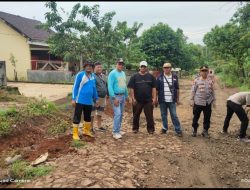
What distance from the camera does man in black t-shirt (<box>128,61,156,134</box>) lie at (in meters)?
8.14

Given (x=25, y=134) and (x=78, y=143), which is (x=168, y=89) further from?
(x=25, y=134)

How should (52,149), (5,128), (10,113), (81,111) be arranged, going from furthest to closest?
(10,113) → (5,128) → (81,111) → (52,149)

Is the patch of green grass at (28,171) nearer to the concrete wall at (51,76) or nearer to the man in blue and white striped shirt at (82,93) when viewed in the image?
the man in blue and white striped shirt at (82,93)

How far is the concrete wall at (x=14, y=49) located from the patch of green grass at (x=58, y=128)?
18.0m

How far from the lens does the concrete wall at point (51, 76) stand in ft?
76.7

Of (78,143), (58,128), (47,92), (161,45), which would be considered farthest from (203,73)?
(161,45)

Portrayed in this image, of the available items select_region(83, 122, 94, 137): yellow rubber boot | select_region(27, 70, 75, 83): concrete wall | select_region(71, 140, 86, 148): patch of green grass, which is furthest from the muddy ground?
select_region(27, 70, 75, 83): concrete wall

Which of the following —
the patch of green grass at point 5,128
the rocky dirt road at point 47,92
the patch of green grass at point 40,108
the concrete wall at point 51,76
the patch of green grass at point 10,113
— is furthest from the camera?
the concrete wall at point 51,76

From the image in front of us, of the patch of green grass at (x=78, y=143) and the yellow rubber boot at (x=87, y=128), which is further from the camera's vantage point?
the yellow rubber boot at (x=87, y=128)

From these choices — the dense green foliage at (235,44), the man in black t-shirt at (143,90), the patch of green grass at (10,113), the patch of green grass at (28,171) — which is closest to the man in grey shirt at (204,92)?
the man in black t-shirt at (143,90)

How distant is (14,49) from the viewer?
26.6m

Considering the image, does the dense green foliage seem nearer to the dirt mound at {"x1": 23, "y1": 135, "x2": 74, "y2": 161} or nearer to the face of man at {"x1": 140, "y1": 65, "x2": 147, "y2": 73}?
the face of man at {"x1": 140, "y1": 65, "x2": 147, "y2": 73}

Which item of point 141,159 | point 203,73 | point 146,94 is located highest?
point 203,73

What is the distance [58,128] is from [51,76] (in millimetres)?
15711
